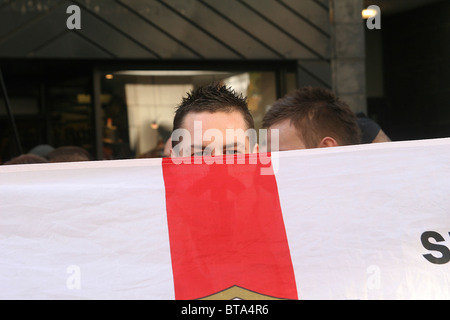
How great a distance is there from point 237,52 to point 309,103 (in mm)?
4208

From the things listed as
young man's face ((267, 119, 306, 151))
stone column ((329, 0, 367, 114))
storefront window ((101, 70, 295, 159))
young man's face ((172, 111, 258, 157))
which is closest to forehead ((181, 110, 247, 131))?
young man's face ((172, 111, 258, 157))

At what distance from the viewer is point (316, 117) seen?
2.46m

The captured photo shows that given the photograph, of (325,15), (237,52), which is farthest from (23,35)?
(325,15)

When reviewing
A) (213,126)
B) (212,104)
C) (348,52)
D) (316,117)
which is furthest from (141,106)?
(213,126)

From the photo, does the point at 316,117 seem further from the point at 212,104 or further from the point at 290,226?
the point at 290,226

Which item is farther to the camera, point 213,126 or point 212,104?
point 212,104

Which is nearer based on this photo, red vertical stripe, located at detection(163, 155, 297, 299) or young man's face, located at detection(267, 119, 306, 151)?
red vertical stripe, located at detection(163, 155, 297, 299)

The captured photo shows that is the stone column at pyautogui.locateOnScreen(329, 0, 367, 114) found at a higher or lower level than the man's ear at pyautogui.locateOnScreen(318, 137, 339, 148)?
higher

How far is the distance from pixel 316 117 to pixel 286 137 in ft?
0.52

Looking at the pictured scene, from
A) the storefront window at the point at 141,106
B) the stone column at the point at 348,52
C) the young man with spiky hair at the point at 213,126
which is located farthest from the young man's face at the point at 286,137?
the stone column at the point at 348,52

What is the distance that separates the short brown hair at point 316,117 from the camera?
243cm

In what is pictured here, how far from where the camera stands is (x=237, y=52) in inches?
261

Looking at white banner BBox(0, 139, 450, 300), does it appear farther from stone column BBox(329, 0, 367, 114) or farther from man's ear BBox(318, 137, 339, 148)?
stone column BBox(329, 0, 367, 114)

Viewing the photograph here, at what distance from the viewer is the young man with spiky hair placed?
2.05 metres
